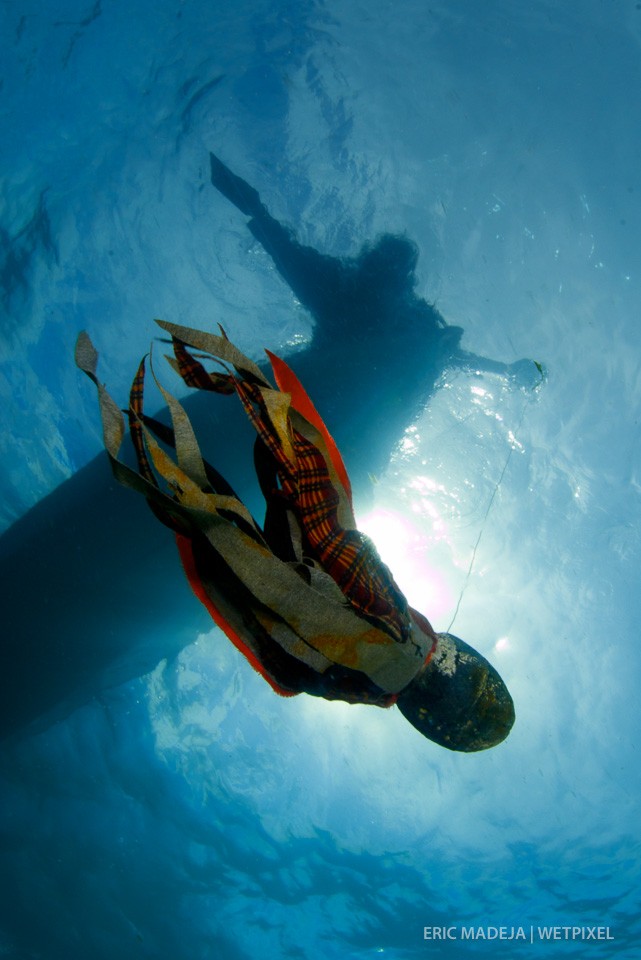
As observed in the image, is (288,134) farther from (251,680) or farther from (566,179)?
(251,680)

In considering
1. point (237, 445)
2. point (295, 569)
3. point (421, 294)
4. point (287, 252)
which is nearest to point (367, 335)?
point (421, 294)

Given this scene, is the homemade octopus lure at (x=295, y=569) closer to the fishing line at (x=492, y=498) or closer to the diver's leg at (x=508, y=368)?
the fishing line at (x=492, y=498)

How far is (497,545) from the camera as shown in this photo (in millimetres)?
11242

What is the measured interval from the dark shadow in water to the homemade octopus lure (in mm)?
8025

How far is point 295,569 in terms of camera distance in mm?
2031

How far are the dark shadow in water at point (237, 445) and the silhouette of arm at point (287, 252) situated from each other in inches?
0.8

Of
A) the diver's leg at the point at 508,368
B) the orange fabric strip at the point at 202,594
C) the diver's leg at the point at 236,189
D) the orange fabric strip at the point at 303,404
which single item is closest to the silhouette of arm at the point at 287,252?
the diver's leg at the point at 236,189

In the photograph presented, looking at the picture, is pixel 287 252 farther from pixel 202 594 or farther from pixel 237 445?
pixel 202 594

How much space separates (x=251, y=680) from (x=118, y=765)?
24.3 ft

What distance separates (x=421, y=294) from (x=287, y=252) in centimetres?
270

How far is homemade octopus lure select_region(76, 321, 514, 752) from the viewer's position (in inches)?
73.9

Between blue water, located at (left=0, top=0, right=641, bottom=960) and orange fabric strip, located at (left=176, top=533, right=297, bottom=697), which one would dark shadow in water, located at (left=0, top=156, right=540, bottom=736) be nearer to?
blue water, located at (left=0, top=0, right=641, bottom=960)

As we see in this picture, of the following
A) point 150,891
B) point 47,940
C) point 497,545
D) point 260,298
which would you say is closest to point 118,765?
point 150,891

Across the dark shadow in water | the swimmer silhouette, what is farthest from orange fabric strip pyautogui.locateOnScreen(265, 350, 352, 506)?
the swimmer silhouette
